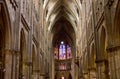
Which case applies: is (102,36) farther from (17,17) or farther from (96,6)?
(17,17)

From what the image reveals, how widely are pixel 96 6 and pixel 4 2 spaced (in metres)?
12.3

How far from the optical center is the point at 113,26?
64.4 ft

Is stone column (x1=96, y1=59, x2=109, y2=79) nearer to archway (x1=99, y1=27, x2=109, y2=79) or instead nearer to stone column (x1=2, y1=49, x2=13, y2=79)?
archway (x1=99, y1=27, x2=109, y2=79)

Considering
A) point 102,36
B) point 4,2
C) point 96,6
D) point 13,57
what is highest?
point 96,6

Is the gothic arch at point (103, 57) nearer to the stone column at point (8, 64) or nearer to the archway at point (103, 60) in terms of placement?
the archway at point (103, 60)

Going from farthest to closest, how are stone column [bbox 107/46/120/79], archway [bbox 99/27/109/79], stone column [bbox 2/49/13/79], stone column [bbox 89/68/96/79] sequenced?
1. stone column [bbox 89/68/96/79]
2. archway [bbox 99/27/109/79]
3. stone column [bbox 2/49/13/79]
4. stone column [bbox 107/46/120/79]

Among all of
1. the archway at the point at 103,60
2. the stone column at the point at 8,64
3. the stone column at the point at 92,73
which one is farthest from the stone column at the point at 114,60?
the stone column at the point at 92,73

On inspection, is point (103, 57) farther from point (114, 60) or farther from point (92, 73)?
point (92, 73)

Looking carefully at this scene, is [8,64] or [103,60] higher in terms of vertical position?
[103,60]

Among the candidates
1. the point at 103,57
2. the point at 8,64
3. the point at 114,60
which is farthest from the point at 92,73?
the point at 8,64

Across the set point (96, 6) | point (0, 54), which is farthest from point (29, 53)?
point (96, 6)

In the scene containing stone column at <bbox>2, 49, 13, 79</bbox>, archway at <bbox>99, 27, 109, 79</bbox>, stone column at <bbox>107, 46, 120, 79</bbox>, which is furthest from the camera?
archway at <bbox>99, 27, 109, 79</bbox>

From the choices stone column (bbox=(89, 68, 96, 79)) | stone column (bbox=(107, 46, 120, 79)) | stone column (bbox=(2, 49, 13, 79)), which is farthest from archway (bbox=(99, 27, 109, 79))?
stone column (bbox=(2, 49, 13, 79))

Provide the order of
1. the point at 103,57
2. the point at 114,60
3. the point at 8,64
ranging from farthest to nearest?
the point at 103,57, the point at 8,64, the point at 114,60
